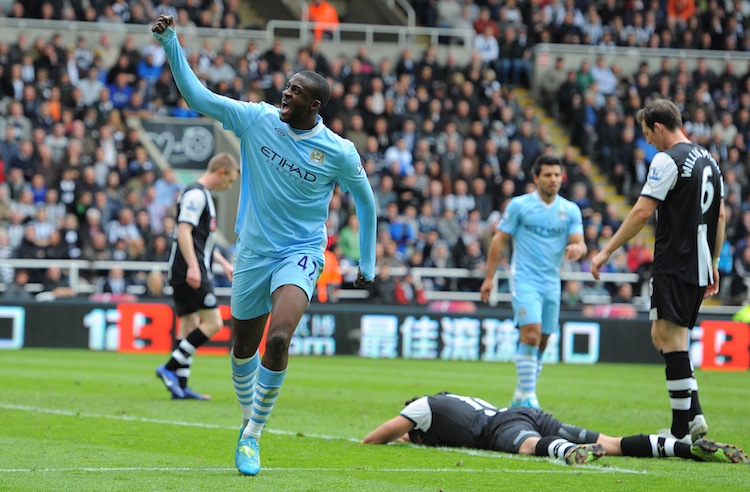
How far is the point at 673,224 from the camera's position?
930 cm

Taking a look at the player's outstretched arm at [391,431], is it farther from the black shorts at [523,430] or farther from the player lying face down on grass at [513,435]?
the black shorts at [523,430]

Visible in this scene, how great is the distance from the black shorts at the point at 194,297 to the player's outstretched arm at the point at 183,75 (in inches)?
202

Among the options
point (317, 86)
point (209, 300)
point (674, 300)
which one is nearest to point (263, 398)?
point (317, 86)

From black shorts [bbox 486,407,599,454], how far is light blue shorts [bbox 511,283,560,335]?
2.92 m

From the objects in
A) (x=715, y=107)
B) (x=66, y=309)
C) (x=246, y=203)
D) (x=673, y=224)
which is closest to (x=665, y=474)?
(x=673, y=224)

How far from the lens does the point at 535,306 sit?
486 inches

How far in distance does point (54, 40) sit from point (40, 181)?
4221 mm

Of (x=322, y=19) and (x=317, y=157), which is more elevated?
(x=322, y=19)

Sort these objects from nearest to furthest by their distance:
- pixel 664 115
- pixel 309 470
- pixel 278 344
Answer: pixel 278 344
pixel 309 470
pixel 664 115

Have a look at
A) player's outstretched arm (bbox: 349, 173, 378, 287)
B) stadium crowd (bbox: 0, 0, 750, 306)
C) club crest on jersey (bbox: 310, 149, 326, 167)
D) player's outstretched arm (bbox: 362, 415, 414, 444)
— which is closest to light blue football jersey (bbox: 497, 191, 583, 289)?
player's outstretched arm (bbox: 362, 415, 414, 444)

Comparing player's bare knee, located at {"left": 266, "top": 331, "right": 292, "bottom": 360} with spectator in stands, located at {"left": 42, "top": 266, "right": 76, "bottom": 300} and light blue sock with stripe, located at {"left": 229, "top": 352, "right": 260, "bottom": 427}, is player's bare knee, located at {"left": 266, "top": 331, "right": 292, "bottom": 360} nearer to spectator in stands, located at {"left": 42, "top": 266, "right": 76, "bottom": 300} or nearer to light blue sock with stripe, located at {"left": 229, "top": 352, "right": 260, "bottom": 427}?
light blue sock with stripe, located at {"left": 229, "top": 352, "right": 260, "bottom": 427}

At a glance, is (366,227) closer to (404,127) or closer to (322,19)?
(404,127)

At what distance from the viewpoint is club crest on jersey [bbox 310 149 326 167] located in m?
8.31

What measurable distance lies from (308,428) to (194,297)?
2865 millimetres
